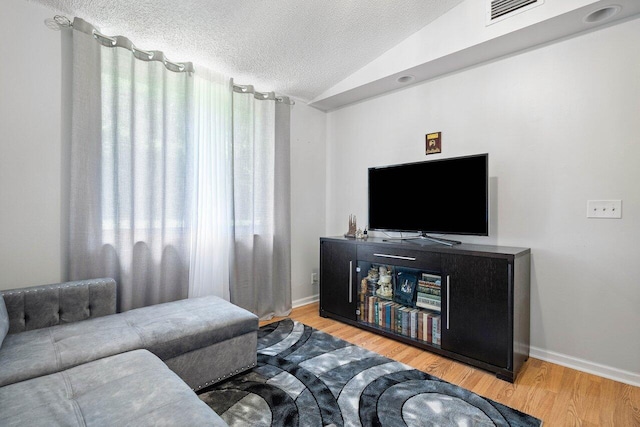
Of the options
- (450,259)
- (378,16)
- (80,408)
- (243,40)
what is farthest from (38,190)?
(450,259)

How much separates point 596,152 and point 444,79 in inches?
52.0

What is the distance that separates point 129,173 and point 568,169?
320 cm

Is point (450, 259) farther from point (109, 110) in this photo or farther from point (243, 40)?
point (109, 110)

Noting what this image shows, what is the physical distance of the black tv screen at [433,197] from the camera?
235cm

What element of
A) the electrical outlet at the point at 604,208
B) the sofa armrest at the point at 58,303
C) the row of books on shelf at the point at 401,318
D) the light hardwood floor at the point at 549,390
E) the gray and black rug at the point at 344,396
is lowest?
the light hardwood floor at the point at 549,390

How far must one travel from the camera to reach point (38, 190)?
2.01m

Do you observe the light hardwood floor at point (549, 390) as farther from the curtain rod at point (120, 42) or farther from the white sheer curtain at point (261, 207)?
the curtain rod at point (120, 42)

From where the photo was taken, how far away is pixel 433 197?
2.61 metres

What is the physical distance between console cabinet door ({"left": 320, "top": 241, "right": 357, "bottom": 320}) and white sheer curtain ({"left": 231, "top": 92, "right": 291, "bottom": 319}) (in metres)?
0.41

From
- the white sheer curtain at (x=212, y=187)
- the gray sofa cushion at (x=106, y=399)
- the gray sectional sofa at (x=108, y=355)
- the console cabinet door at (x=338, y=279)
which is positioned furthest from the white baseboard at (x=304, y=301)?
the gray sofa cushion at (x=106, y=399)

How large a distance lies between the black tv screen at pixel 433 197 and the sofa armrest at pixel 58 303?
7.34ft

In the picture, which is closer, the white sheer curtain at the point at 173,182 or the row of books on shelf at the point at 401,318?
the white sheer curtain at the point at 173,182

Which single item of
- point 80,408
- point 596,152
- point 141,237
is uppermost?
point 596,152

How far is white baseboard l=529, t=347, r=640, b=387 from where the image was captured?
1976mm
